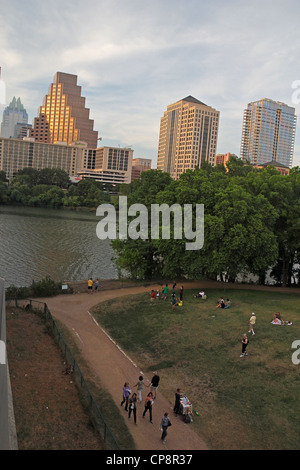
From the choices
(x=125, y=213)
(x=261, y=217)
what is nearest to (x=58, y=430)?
(x=261, y=217)

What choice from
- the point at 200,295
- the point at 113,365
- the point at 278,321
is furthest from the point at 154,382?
the point at 200,295

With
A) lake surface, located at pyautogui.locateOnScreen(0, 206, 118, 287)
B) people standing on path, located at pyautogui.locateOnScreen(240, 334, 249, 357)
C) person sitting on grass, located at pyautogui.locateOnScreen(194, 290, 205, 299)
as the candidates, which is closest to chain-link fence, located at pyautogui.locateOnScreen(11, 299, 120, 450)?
people standing on path, located at pyautogui.locateOnScreen(240, 334, 249, 357)

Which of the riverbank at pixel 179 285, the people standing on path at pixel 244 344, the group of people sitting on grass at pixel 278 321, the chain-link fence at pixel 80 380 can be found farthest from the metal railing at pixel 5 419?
the riverbank at pixel 179 285

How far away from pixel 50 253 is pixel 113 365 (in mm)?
38632

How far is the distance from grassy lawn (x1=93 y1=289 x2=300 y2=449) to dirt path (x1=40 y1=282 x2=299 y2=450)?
684mm

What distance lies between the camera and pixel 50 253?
57.0 metres

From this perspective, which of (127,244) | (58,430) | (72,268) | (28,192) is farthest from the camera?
(28,192)

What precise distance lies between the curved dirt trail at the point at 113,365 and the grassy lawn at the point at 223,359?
2.20ft

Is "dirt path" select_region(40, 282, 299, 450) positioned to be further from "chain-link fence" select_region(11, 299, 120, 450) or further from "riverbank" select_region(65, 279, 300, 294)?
"chain-link fence" select_region(11, 299, 120, 450)

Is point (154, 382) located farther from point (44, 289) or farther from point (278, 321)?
point (44, 289)

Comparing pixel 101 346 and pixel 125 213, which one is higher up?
pixel 125 213

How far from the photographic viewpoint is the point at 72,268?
49906mm

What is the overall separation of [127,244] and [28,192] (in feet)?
358
